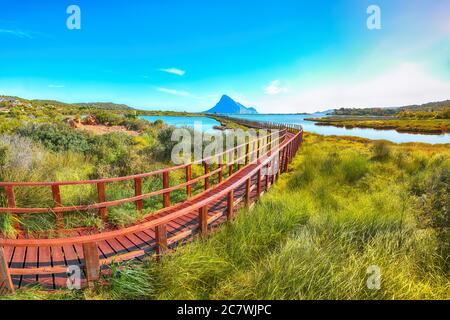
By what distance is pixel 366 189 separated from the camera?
8.02 meters

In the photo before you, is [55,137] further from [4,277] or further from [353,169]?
[353,169]

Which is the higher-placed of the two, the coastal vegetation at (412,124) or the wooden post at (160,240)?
the coastal vegetation at (412,124)

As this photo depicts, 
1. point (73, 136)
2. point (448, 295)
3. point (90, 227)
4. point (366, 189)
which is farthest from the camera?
point (73, 136)

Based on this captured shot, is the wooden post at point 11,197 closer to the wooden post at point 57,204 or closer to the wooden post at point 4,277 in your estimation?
the wooden post at point 57,204

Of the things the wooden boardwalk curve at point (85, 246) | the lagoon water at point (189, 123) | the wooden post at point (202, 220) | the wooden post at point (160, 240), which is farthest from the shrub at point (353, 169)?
the lagoon water at point (189, 123)

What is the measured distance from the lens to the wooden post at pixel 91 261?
101 inches

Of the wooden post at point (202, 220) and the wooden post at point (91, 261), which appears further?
the wooden post at point (202, 220)

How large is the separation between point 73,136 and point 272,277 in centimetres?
1237

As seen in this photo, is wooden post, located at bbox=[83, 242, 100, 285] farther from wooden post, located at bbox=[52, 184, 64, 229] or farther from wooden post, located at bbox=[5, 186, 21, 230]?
wooden post, located at bbox=[5, 186, 21, 230]

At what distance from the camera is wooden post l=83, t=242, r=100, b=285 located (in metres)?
2.56

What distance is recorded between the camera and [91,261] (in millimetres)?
2625

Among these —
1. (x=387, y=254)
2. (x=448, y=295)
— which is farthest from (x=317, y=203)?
(x=448, y=295)
